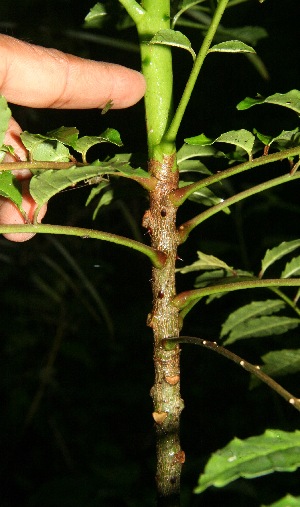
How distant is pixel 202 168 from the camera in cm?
91

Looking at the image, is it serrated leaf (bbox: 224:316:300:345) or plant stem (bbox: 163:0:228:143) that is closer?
plant stem (bbox: 163:0:228:143)

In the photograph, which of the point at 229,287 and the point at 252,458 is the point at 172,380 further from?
the point at 252,458

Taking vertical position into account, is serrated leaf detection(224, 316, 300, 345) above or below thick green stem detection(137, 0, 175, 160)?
below

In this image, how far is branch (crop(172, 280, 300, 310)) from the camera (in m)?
0.73

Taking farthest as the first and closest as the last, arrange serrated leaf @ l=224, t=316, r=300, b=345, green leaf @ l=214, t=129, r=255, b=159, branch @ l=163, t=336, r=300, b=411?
1. serrated leaf @ l=224, t=316, r=300, b=345
2. green leaf @ l=214, t=129, r=255, b=159
3. branch @ l=163, t=336, r=300, b=411

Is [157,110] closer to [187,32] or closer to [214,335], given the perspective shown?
[187,32]

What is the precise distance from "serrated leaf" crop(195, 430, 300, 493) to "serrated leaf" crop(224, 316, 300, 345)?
0.42 m

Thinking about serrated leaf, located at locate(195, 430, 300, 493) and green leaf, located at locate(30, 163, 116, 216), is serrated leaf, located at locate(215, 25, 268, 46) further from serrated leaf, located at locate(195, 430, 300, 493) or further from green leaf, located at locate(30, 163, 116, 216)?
serrated leaf, located at locate(195, 430, 300, 493)

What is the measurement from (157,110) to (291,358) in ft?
1.57

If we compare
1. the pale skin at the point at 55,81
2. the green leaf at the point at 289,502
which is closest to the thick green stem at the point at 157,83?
the pale skin at the point at 55,81

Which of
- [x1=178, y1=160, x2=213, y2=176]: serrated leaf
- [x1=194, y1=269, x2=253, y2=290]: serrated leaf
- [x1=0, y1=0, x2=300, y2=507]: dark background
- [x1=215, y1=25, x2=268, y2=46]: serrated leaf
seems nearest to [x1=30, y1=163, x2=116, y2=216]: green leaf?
[x1=178, y1=160, x2=213, y2=176]: serrated leaf

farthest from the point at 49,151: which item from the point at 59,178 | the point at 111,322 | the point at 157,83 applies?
the point at 111,322

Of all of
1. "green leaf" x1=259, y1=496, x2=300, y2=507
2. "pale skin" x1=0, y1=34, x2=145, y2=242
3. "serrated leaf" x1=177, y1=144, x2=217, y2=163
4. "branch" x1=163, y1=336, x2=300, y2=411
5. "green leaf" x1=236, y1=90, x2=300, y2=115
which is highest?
"pale skin" x1=0, y1=34, x2=145, y2=242

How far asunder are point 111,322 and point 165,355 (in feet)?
4.80
